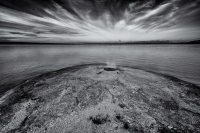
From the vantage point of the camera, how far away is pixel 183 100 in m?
6.02

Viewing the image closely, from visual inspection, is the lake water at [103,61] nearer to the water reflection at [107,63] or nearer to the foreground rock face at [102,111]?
the water reflection at [107,63]

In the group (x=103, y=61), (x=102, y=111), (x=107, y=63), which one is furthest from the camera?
(x=103, y=61)

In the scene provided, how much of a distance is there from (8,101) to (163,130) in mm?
9839

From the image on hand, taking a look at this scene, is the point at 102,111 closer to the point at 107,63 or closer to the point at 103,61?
the point at 107,63

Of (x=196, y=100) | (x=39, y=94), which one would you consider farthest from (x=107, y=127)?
(x=196, y=100)

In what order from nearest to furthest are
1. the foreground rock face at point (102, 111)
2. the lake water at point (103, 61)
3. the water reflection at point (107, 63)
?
1. the foreground rock face at point (102, 111)
2. the lake water at point (103, 61)
3. the water reflection at point (107, 63)

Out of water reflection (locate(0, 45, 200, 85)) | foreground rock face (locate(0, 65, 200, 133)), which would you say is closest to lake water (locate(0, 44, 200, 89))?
water reflection (locate(0, 45, 200, 85))

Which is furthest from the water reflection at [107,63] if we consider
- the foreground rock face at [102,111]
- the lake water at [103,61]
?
the foreground rock face at [102,111]

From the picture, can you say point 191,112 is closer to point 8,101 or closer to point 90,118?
point 90,118

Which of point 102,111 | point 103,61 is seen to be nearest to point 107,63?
point 103,61

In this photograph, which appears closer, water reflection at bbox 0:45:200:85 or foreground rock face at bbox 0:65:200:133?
foreground rock face at bbox 0:65:200:133

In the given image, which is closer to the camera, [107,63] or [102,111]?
[102,111]

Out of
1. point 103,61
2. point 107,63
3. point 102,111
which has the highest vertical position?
point 102,111

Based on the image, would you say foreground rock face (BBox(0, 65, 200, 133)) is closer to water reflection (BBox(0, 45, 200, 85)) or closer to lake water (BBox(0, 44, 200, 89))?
lake water (BBox(0, 44, 200, 89))
